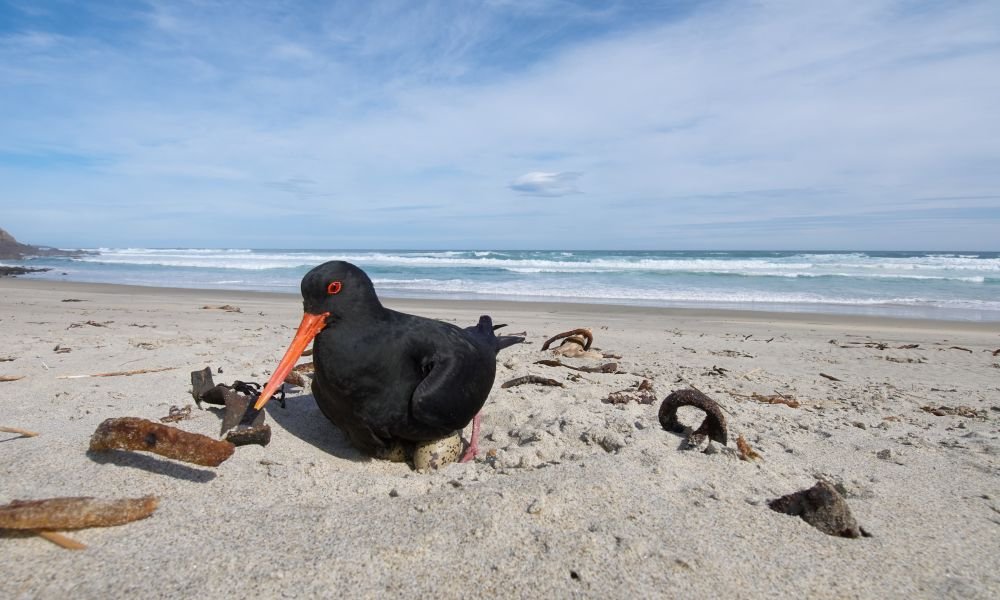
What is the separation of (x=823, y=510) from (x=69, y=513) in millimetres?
2818

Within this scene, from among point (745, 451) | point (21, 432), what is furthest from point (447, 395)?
point (21, 432)

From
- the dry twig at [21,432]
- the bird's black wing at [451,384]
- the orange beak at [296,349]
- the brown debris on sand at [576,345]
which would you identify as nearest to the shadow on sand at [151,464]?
the orange beak at [296,349]

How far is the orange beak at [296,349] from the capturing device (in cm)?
258

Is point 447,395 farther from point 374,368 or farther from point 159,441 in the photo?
point 159,441

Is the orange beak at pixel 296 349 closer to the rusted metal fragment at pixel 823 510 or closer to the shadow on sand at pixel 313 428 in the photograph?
the shadow on sand at pixel 313 428

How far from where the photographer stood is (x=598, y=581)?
74.7 inches

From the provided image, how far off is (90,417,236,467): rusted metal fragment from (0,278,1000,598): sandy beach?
0.36 ft

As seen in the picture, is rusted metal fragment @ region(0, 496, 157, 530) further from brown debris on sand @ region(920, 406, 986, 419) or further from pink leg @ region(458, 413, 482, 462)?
brown debris on sand @ region(920, 406, 986, 419)

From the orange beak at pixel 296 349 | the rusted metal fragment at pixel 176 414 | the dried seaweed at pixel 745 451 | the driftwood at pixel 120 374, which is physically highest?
the orange beak at pixel 296 349

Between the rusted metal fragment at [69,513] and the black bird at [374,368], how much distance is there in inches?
32.8

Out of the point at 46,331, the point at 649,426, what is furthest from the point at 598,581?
the point at 46,331

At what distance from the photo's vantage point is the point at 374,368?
9.75 ft

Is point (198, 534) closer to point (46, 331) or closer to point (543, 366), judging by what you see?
point (543, 366)

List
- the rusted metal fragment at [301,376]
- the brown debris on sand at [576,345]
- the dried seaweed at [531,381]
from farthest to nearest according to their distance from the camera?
the brown debris on sand at [576,345], the dried seaweed at [531,381], the rusted metal fragment at [301,376]
